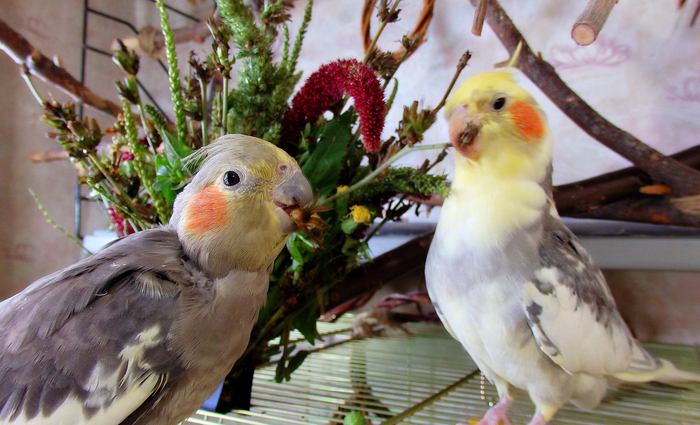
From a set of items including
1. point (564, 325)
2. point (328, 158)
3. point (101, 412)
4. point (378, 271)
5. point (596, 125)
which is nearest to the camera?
point (101, 412)

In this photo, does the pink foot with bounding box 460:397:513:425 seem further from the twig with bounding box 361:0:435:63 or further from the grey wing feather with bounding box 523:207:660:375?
the twig with bounding box 361:0:435:63

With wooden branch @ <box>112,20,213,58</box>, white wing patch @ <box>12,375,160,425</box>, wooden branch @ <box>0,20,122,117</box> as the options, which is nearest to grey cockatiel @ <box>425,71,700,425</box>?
white wing patch @ <box>12,375,160,425</box>

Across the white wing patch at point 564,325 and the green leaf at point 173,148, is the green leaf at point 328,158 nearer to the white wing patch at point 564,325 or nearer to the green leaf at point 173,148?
the green leaf at point 173,148

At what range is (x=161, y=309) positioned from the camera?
46 centimetres

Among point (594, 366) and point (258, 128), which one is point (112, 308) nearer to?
point (258, 128)

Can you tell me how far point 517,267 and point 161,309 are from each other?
20.0 inches

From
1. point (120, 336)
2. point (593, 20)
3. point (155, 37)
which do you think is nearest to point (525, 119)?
point (593, 20)

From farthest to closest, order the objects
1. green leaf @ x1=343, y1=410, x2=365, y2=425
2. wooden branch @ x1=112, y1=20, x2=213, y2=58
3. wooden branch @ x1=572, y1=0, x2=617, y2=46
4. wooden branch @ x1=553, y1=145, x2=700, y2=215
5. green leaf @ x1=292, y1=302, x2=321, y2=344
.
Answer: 1. wooden branch @ x1=112, y1=20, x2=213, y2=58
2. wooden branch @ x1=553, y1=145, x2=700, y2=215
3. green leaf @ x1=292, y1=302, x2=321, y2=344
4. green leaf @ x1=343, y1=410, x2=365, y2=425
5. wooden branch @ x1=572, y1=0, x2=617, y2=46

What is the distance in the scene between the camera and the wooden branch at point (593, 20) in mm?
516

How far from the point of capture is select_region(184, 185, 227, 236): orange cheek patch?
1.68 feet

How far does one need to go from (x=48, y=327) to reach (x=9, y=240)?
4.07ft

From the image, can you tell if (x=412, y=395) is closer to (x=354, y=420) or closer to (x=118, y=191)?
(x=354, y=420)

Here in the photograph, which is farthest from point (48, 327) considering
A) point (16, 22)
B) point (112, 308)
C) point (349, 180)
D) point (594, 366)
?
point (16, 22)

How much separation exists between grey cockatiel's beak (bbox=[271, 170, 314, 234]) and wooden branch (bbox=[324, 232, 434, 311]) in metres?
0.41
